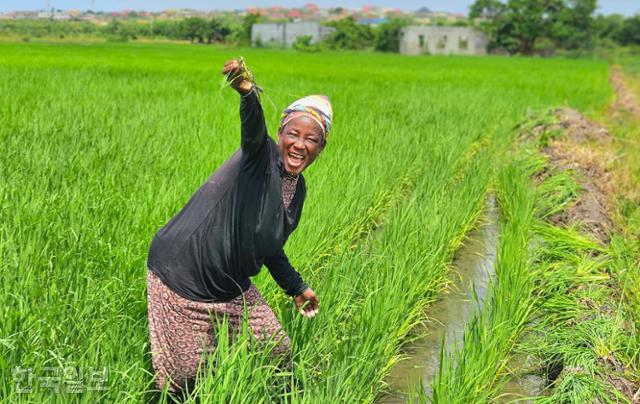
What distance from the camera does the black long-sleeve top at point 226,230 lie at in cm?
166

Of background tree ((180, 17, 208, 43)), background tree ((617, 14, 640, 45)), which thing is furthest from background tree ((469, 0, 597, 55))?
background tree ((180, 17, 208, 43))

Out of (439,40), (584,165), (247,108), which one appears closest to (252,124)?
(247,108)

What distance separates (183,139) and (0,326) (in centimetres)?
343

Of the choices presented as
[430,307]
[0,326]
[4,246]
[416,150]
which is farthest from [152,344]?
[416,150]

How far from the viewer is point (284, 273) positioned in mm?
1892

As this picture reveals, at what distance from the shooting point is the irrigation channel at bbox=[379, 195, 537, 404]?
2.53 meters

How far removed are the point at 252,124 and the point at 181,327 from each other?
60 centimetres

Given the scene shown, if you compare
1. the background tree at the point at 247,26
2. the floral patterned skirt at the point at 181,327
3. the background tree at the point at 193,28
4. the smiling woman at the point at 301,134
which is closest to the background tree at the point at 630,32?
the background tree at the point at 247,26

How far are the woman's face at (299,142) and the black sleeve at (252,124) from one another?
0.11 metres

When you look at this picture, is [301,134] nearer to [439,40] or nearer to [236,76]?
[236,76]

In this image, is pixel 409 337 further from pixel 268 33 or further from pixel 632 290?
pixel 268 33

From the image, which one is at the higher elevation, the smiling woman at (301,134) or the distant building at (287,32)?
the distant building at (287,32)

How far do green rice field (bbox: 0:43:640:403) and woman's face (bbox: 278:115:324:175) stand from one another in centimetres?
13

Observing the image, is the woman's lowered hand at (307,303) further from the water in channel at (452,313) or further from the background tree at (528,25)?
the background tree at (528,25)
